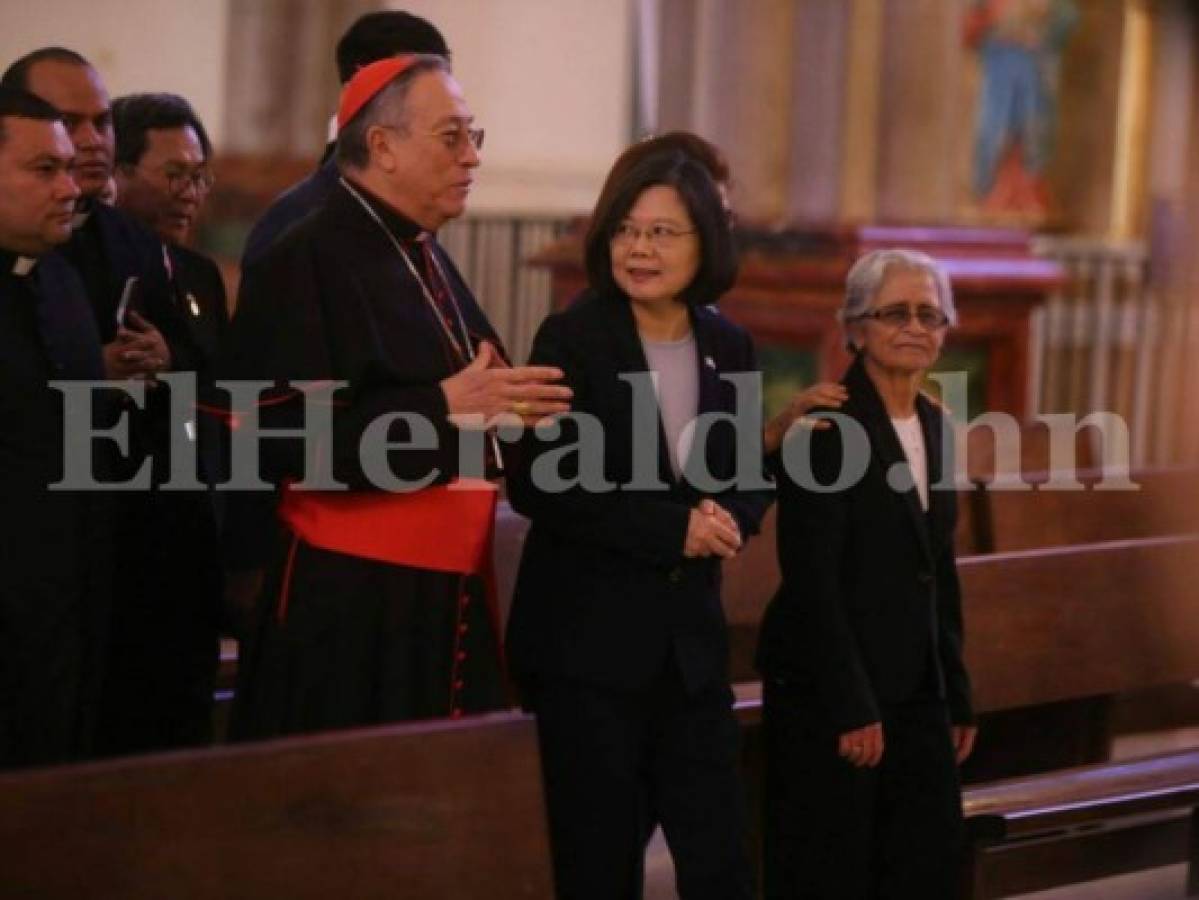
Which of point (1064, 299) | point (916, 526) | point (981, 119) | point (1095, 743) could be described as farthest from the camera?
point (981, 119)

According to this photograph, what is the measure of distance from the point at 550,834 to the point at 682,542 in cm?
57

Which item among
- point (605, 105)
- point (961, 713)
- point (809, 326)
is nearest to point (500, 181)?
point (605, 105)

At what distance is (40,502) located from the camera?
3977mm

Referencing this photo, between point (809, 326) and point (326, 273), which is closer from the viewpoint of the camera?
point (326, 273)

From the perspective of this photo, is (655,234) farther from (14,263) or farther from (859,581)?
(14,263)

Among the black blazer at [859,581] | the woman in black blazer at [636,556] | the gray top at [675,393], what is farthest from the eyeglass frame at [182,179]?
the black blazer at [859,581]

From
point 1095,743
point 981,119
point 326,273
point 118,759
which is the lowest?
point 1095,743

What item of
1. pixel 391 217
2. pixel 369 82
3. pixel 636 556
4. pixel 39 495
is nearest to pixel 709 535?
pixel 636 556

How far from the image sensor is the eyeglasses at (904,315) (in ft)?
14.9

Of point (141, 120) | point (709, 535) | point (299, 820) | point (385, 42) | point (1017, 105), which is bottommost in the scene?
point (299, 820)

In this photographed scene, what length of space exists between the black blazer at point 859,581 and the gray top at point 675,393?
37 centimetres

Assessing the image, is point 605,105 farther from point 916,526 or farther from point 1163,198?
point 916,526

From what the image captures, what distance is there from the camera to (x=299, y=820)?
323 centimetres

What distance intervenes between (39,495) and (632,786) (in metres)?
1.14
